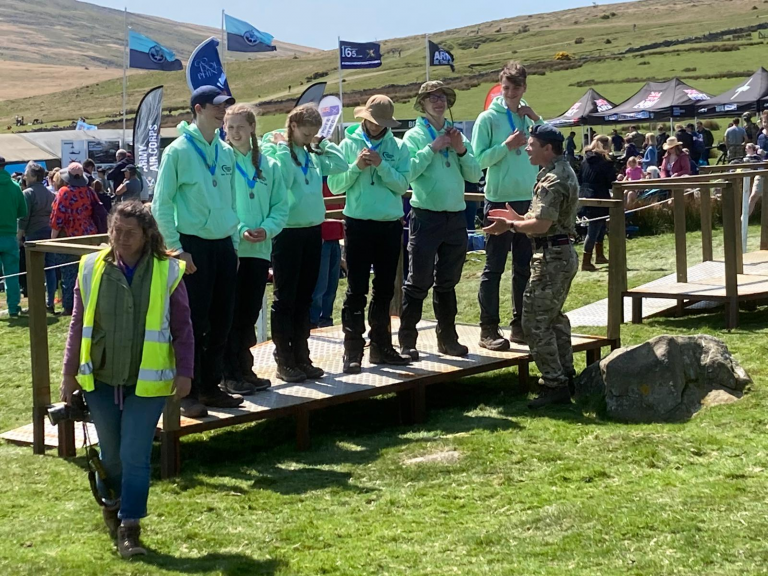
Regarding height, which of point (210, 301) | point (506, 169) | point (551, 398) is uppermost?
point (506, 169)

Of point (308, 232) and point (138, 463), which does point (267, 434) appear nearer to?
point (308, 232)

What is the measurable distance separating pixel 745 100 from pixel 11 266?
899 inches

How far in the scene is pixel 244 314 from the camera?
736cm

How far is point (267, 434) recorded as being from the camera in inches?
307

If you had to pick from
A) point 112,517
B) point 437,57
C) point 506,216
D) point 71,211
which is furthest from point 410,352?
point 437,57

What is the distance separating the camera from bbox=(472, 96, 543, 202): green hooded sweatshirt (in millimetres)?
8359

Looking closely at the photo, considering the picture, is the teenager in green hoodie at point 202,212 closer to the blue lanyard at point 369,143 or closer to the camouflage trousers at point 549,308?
the blue lanyard at point 369,143

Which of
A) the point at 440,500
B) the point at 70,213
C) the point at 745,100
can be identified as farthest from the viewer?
the point at 745,100

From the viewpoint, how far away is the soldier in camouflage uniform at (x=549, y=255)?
7477mm

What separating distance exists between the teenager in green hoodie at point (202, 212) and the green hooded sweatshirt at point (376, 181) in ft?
3.61

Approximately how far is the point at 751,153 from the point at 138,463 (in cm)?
2357

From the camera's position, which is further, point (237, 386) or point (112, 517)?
point (237, 386)

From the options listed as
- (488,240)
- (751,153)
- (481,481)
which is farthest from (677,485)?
(751,153)

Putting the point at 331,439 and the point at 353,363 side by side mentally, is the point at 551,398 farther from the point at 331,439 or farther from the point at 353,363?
the point at 331,439
